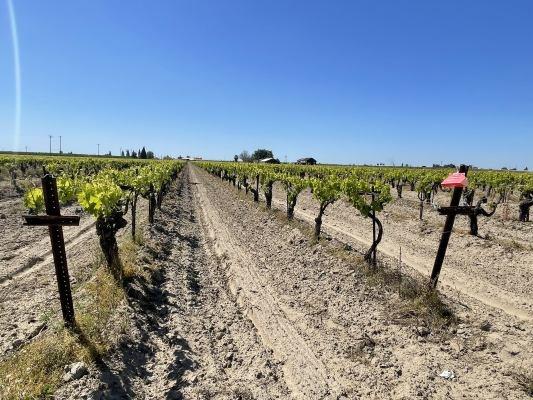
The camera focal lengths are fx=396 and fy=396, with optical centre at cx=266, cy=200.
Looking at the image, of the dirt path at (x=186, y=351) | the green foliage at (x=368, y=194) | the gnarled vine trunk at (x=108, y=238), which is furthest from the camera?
the green foliage at (x=368, y=194)

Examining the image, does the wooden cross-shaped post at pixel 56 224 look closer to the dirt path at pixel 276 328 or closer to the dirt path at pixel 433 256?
the dirt path at pixel 276 328

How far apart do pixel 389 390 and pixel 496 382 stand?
1.54 m

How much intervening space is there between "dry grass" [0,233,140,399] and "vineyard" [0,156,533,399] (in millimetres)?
24

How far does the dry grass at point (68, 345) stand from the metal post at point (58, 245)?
0.99ft

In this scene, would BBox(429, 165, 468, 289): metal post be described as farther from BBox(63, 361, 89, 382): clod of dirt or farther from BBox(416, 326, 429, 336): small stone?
BBox(63, 361, 89, 382): clod of dirt

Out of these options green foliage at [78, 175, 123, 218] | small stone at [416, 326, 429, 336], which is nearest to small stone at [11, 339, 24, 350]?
green foliage at [78, 175, 123, 218]

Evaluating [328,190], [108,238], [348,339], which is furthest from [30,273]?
[328,190]

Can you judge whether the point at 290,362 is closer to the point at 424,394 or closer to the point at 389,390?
the point at 389,390

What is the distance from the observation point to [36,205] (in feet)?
26.8

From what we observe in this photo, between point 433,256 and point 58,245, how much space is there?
37.3 feet

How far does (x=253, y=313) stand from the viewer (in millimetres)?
8703

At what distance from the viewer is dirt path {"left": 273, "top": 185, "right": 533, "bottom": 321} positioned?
9250 mm

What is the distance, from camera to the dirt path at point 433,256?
925 cm

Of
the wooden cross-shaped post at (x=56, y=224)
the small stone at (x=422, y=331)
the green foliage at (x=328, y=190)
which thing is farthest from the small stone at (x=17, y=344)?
the green foliage at (x=328, y=190)
